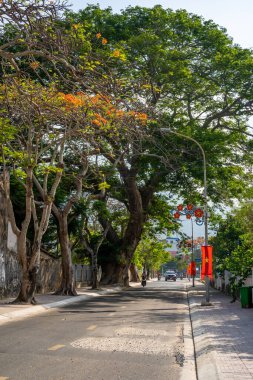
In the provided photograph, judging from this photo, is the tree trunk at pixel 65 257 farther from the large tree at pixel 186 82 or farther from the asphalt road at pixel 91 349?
the asphalt road at pixel 91 349

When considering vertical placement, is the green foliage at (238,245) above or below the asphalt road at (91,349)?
above

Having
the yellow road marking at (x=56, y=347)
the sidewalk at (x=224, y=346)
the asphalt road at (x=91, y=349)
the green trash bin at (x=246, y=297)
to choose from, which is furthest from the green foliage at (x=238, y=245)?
the yellow road marking at (x=56, y=347)

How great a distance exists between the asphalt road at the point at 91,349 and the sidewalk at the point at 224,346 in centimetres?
47

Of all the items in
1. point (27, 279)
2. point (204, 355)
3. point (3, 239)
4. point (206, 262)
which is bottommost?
point (204, 355)

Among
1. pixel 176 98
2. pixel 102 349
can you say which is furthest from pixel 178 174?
pixel 102 349

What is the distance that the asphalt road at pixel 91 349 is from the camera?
8172mm

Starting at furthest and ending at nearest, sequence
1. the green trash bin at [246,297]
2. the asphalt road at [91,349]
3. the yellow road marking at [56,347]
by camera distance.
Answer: the green trash bin at [246,297], the yellow road marking at [56,347], the asphalt road at [91,349]

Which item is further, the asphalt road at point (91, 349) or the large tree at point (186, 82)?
the large tree at point (186, 82)

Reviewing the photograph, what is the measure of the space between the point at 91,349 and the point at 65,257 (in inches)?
746

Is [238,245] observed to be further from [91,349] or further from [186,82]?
[91,349]

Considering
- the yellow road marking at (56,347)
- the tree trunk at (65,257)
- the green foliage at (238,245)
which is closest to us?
the yellow road marking at (56,347)

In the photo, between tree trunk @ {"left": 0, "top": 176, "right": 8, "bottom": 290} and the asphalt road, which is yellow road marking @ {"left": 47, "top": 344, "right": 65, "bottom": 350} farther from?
tree trunk @ {"left": 0, "top": 176, "right": 8, "bottom": 290}

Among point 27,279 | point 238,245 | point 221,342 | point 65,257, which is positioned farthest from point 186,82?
point 221,342

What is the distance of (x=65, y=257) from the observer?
29.2 meters
